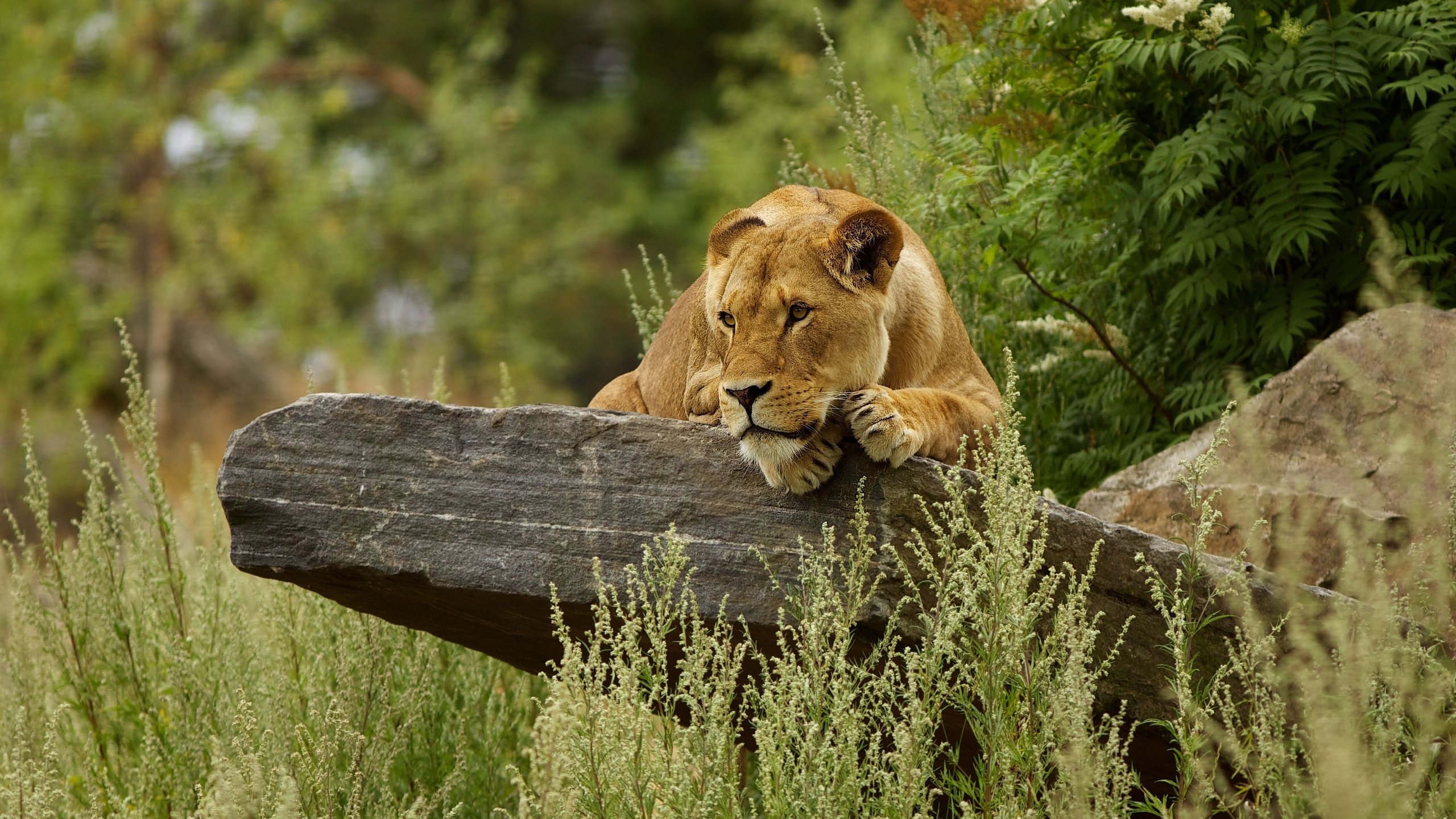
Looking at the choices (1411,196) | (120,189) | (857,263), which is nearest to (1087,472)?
(1411,196)

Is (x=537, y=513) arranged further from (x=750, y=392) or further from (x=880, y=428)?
(x=880, y=428)

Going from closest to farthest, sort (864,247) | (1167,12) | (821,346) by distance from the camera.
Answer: (821,346)
(864,247)
(1167,12)

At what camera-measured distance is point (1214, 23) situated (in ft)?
17.6

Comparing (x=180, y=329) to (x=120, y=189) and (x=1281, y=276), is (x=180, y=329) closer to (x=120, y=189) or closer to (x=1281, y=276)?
(x=120, y=189)

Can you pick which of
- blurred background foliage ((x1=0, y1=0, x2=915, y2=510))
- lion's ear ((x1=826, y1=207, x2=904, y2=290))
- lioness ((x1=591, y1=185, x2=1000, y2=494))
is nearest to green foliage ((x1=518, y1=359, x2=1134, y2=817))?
lioness ((x1=591, y1=185, x2=1000, y2=494))

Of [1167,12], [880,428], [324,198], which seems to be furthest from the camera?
[324,198]

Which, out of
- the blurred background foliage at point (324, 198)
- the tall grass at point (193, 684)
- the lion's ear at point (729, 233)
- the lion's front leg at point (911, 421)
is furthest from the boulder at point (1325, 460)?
the blurred background foliage at point (324, 198)

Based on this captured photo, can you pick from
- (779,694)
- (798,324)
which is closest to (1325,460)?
(798,324)

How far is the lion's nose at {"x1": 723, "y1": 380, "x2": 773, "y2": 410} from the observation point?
4109 millimetres

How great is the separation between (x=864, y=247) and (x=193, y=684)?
2.83 m

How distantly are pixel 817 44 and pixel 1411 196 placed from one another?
20044 mm

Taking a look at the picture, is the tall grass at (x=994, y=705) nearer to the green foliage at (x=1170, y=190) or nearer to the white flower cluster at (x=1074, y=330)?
the green foliage at (x=1170, y=190)

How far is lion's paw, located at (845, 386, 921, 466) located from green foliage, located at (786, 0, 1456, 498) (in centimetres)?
190

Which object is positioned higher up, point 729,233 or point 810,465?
point 729,233
